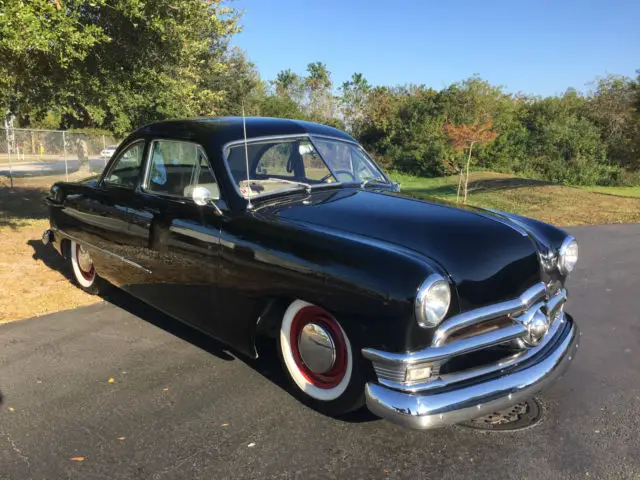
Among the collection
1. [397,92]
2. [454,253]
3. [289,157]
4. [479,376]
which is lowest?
Answer: [479,376]

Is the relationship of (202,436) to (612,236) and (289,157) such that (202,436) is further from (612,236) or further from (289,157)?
(612,236)

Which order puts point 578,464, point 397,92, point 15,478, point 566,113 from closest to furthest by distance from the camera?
point 15,478 → point 578,464 → point 566,113 → point 397,92

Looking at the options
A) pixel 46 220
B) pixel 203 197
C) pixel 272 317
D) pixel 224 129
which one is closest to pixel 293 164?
pixel 224 129

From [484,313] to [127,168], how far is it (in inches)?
129

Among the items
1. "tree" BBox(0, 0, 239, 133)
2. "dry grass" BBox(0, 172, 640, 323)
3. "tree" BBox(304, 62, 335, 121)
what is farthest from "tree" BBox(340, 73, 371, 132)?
"tree" BBox(0, 0, 239, 133)

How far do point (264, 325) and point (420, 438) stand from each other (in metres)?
1.09

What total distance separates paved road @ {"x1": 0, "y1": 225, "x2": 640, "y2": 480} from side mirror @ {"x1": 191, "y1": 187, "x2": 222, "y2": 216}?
1.17 meters

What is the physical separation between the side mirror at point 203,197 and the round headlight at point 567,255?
221 cm

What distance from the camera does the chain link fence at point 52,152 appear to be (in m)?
18.1

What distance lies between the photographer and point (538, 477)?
2457 millimetres

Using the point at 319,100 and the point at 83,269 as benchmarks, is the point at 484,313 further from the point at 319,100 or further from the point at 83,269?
the point at 319,100

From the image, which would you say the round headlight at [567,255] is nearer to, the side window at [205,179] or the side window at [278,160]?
the side window at [278,160]

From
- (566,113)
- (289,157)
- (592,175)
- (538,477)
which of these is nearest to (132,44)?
(289,157)

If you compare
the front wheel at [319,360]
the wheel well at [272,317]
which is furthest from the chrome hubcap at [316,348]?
the wheel well at [272,317]
